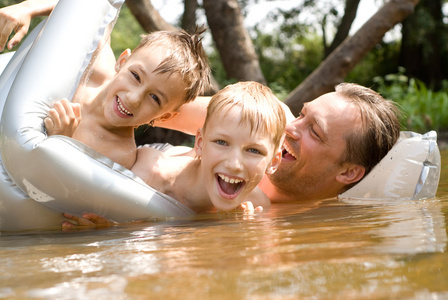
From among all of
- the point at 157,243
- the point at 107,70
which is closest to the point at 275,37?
the point at 107,70

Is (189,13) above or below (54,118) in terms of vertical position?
above

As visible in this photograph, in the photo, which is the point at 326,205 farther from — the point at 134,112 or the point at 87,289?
the point at 87,289

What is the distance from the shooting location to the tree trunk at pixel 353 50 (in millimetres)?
7531

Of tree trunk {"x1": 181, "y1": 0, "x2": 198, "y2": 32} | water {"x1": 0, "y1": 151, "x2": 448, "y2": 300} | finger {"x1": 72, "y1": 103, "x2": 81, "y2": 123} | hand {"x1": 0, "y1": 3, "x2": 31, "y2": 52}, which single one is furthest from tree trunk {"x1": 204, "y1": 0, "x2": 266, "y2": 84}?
water {"x1": 0, "y1": 151, "x2": 448, "y2": 300}

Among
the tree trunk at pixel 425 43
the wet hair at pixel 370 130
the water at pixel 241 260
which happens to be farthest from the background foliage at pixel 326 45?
the water at pixel 241 260

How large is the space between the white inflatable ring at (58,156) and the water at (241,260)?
0.15 meters

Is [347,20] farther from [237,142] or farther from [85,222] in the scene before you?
[85,222]

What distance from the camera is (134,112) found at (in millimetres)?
3230

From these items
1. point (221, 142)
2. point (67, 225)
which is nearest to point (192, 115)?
point (221, 142)

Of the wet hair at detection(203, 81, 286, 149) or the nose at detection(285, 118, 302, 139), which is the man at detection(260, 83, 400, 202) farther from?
the wet hair at detection(203, 81, 286, 149)

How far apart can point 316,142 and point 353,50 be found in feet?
14.1

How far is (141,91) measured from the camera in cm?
317

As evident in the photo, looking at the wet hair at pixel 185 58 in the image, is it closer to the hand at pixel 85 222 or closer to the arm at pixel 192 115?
the arm at pixel 192 115

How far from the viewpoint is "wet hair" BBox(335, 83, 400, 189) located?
3.93 m
